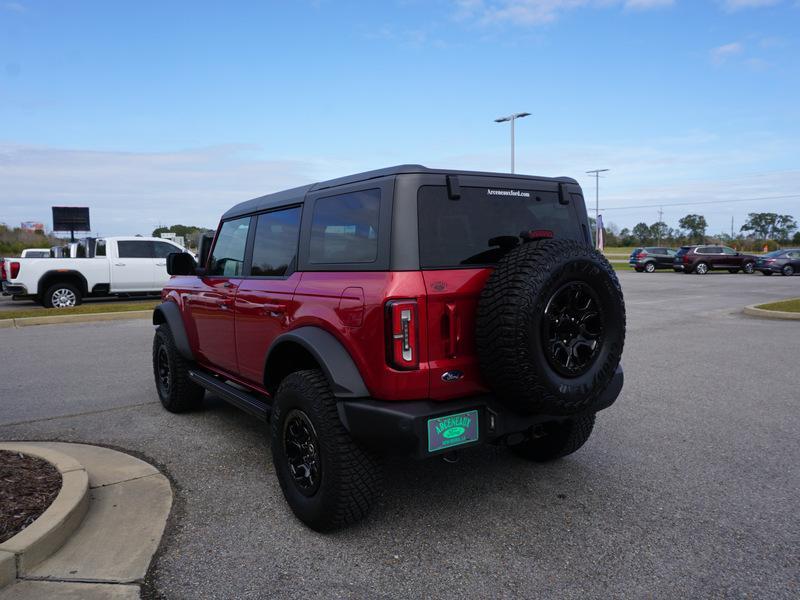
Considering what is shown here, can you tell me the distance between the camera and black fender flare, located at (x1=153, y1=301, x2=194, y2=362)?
5293mm

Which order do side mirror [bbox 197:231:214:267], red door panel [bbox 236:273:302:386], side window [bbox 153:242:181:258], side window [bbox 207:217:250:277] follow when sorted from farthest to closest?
side window [bbox 153:242:181:258] < side mirror [bbox 197:231:214:267] < side window [bbox 207:217:250:277] < red door panel [bbox 236:273:302:386]

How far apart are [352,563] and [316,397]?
844 millimetres

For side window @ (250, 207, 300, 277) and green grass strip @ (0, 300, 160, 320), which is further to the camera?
green grass strip @ (0, 300, 160, 320)

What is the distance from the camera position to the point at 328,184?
148 inches

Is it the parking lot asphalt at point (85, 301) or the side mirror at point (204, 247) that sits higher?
the side mirror at point (204, 247)

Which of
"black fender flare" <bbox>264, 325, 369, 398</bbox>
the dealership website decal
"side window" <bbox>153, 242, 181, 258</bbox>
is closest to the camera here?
"black fender flare" <bbox>264, 325, 369, 398</bbox>

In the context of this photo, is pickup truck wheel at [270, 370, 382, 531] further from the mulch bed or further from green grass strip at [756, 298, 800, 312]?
green grass strip at [756, 298, 800, 312]

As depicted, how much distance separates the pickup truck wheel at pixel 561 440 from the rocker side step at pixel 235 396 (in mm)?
1786

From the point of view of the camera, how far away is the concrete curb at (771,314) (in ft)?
38.6

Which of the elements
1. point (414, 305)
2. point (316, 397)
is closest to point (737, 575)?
point (414, 305)

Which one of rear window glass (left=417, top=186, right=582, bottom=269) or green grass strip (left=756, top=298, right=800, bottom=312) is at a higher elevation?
rear window glass (left=417, top=186, right=582, bottom=269)

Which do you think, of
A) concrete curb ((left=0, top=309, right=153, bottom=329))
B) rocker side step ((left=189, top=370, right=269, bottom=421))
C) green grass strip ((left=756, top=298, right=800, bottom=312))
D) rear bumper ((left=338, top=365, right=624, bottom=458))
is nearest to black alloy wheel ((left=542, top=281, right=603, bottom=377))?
rear bumper ((left=338, top=365, right=624, bottom=458))

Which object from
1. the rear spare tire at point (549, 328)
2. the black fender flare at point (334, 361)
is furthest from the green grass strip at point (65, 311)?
the rear spare tire at point (549, 328)

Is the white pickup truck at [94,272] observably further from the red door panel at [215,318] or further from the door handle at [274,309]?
the door handle at [274,309]
